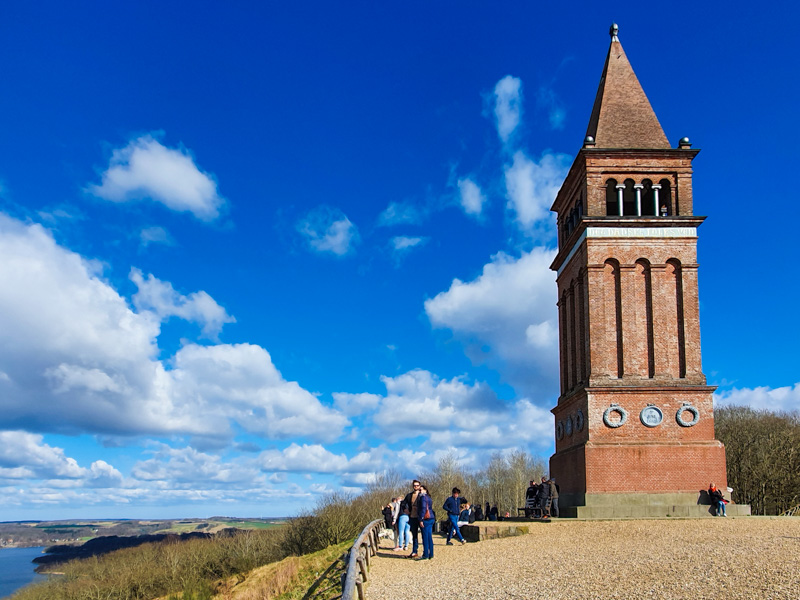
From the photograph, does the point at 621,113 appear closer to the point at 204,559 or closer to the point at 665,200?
the point at 665,200

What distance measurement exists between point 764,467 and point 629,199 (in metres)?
22.3

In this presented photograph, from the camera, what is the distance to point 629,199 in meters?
30.4

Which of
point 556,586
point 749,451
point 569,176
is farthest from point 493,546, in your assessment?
point 749,451

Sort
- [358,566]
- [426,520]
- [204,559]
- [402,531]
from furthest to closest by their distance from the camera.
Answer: [204,559] < [402,531] < [426,520] < [358,566]

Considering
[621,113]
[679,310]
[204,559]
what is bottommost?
[204,559]

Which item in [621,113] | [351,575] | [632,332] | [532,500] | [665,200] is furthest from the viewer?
[621,113]

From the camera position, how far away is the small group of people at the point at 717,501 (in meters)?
24.7

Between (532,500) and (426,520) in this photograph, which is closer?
(426,520)

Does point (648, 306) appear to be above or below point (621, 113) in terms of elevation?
below

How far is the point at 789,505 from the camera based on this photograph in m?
40.8

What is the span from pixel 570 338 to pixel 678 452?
787cm

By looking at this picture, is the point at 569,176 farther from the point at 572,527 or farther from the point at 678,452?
the point at 572,527

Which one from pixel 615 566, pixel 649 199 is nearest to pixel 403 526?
pixel 615 566

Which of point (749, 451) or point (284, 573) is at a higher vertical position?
point (749, 451)
